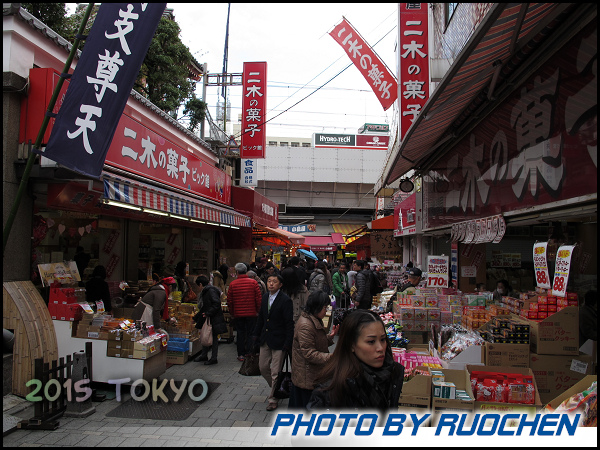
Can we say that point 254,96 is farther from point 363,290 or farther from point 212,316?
point 212,316

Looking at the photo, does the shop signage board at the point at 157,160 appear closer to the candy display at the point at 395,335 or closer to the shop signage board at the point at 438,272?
Answer: the candy display at the point at 395,335

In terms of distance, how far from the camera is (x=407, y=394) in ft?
13.2

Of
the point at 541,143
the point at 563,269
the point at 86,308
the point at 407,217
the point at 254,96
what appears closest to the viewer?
the point at 563,269

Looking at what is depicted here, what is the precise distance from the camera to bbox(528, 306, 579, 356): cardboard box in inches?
201

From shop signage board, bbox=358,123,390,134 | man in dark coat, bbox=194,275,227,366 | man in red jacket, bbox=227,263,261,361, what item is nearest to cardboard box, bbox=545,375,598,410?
man in red jacket, bbox=227,263,261,361

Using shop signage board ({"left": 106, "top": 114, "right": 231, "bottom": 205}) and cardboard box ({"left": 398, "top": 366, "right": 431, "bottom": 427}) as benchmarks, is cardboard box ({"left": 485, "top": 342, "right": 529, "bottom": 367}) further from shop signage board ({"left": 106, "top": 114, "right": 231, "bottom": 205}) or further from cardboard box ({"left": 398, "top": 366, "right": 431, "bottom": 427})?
shop signage board ({"left": 106, "top": 114, "right": 231, "bottom": 205})

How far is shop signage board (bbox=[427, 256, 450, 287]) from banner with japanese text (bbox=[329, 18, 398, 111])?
5.41 metres

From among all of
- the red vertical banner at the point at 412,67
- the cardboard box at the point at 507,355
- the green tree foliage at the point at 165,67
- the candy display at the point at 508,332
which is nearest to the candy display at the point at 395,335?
the candy display at the point at 508,332

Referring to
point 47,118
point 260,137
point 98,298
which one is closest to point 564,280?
point 47,118

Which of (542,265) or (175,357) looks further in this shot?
(175,357)

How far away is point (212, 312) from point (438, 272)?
5032mm

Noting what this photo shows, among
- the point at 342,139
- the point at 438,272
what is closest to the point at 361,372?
the point at 438,272

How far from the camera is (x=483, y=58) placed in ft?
16.7

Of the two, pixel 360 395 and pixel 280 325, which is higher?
pixel 360 395
